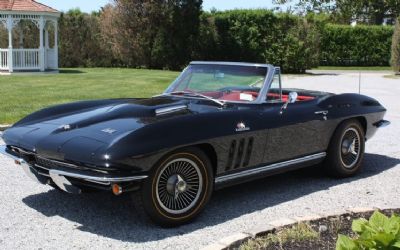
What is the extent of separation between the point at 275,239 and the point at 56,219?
1878 mm

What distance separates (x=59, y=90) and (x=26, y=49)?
8707 mm

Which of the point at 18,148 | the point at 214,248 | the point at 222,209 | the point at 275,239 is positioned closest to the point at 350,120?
the point at 222,209

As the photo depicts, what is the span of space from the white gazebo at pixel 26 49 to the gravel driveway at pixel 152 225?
54.7ft

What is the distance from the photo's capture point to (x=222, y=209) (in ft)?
16.7

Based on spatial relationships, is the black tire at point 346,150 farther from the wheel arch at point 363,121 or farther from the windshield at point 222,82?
the windshield at point 222,82

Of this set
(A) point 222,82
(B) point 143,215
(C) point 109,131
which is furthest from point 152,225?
(A) point 222,82

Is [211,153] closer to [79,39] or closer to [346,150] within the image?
[346,150]

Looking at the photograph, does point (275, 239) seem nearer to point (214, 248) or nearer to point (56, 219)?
point (214, 248)

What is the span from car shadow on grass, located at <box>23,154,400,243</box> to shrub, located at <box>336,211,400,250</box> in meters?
1.89

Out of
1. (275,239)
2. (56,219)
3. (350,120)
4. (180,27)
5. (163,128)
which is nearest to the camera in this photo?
(275,239)

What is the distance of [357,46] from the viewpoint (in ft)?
118

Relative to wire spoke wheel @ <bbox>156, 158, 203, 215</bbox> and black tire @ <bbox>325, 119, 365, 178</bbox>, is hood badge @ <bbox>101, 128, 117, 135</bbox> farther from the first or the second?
black tire @ <bbox>325, 119, 365, 178</bbox>

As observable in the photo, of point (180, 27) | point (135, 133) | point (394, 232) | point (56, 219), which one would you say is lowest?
point (56, 219)

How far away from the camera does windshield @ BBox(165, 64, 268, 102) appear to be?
563 centimetres
